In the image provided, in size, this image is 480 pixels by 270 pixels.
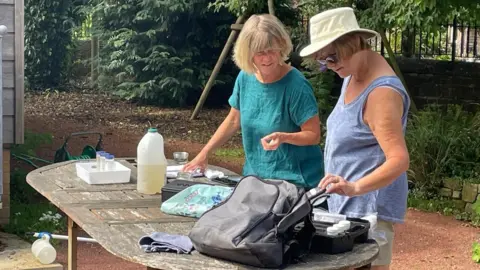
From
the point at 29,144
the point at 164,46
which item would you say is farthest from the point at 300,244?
the point at 164,46

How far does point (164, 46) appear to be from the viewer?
14141 mm

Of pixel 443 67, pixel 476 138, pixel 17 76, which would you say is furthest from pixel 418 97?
pixel 17 76

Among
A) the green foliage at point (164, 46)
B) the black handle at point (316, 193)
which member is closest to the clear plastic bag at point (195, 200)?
the black handle at point (316, 193)

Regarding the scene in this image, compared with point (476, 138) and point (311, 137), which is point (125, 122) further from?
point (311, 137)

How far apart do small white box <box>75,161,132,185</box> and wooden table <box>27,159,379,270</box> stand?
0.14ft

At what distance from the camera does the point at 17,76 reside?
6.22 metres

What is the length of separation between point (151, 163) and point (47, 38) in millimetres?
12117

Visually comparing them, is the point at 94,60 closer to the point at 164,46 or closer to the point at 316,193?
the point at 164,46

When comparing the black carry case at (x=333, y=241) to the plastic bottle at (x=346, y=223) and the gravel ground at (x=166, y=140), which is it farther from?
the gravel ground at (x=166, y=140)

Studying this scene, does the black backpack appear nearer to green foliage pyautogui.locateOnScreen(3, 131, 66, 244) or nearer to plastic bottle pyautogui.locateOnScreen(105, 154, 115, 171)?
plastic bottle pyautogui.locateOnScreen(105, 154, 115, 171)

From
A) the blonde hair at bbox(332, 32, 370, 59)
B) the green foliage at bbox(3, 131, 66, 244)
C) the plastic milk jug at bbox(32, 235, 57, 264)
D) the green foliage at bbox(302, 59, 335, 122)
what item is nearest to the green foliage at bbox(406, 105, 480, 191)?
the green foliage at bbox(302, 59, 335, 122)

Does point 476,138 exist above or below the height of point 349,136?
below

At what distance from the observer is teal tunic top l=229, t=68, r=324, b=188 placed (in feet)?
12.4

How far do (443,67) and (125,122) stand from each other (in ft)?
16.2
